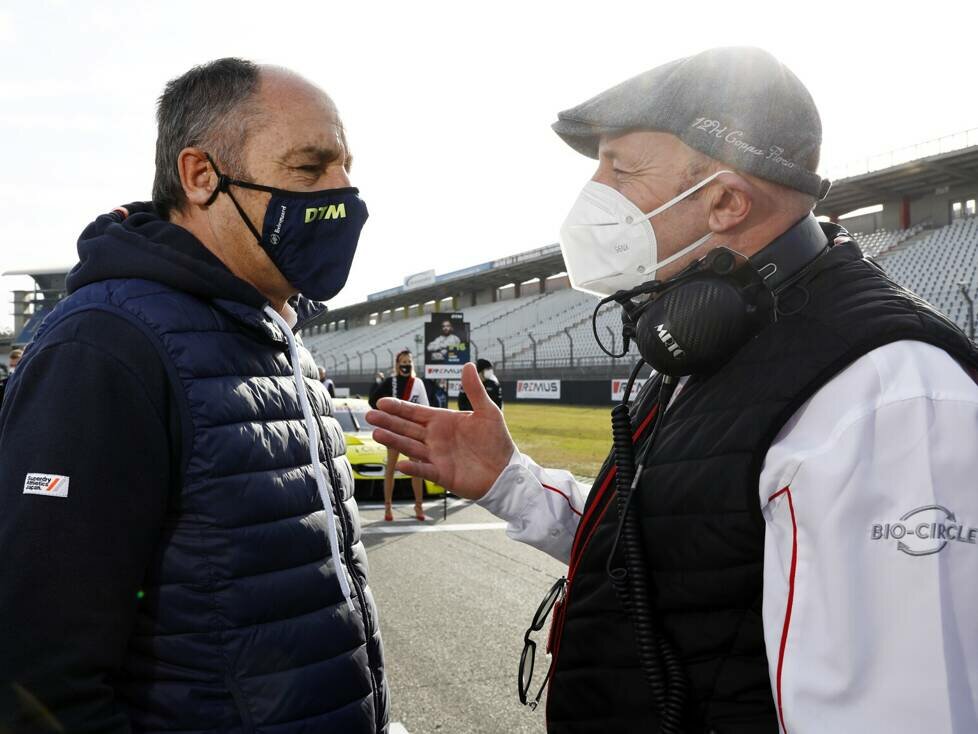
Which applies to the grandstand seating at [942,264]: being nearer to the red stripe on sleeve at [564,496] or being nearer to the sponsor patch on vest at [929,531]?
the red stripe on sleeve at [564,496]

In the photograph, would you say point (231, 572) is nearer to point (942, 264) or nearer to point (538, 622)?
point (538, 622)

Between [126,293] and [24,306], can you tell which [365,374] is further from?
[126,293]

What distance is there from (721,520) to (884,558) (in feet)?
0.93

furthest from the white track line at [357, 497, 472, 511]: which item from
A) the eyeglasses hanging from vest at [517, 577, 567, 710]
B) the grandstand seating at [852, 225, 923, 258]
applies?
the grandstand seating at [852, 225, 923, 258]

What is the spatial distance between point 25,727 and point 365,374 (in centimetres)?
5146

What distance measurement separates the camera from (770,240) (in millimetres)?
1526

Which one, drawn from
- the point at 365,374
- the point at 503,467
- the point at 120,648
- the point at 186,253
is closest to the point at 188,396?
the point at 186,253

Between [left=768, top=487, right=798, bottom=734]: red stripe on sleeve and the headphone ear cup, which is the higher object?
the headphone ear cup

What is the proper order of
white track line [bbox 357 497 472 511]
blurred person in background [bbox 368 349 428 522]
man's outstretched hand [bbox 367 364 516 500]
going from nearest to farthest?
man's outstretched hand [bbox 367 364 516 500]
blurred person in background [bbox 368 349 428 522]
white track line [bbox 357 497 472 511]

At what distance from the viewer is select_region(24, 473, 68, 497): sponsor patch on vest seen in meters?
1.22

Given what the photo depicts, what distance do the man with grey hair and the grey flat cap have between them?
743 mm

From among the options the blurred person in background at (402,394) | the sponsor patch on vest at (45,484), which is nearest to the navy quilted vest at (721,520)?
the sponsor patch on vest at (45,484)

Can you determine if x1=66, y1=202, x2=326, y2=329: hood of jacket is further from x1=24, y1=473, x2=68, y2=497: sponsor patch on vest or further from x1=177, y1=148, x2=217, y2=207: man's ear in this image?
x1=24, y1=473, x2=68, y2=497: sponsor patch on vest

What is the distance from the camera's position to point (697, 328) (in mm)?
1420
